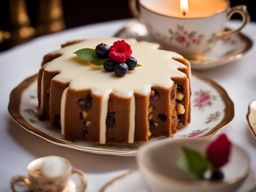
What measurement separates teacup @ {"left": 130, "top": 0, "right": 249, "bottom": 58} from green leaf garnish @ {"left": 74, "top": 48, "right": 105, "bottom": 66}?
294 millimetres

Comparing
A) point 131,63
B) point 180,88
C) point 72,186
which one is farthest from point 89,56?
point 72,186

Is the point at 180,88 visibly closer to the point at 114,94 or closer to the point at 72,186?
the point at 114,94

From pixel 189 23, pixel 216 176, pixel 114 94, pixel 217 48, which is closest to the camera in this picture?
Result: pixel 216 176

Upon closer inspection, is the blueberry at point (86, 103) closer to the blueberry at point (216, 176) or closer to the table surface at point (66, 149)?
the table surface at point (66, 149)

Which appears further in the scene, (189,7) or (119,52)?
(189,7)

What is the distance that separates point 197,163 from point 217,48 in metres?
0.80

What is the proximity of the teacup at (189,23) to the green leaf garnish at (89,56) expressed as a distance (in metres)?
0.29

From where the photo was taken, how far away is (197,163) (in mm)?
778

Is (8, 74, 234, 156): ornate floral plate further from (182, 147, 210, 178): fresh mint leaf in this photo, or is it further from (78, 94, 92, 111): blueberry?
(182, 147, 210, 178): fresh mint leaf

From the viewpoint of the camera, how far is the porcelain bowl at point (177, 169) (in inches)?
30.3

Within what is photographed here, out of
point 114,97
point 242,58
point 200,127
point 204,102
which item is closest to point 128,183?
point 114,97

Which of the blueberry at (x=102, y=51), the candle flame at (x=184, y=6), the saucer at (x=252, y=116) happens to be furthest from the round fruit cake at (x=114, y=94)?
the candle flame at (x=184, y=6)

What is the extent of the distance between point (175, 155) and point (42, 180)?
0.74 ft

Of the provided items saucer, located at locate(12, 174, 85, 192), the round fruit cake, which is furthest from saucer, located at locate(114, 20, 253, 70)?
saucer, located at locate(12, 174, 85, 192)
